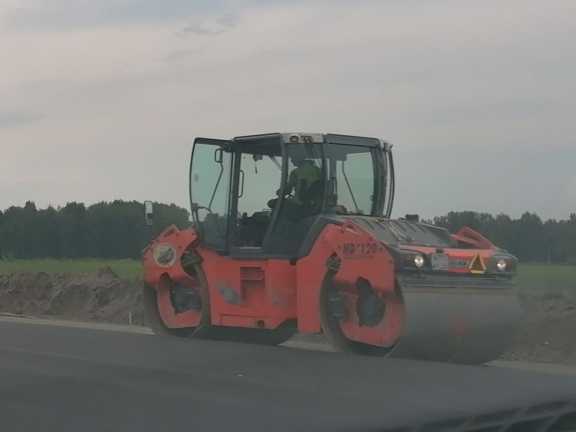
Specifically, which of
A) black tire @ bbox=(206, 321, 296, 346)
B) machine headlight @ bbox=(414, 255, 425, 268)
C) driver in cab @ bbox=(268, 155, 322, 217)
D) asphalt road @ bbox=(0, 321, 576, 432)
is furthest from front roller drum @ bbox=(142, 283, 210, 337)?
machine headlight @ bbox=(414, 255, 425, 268)

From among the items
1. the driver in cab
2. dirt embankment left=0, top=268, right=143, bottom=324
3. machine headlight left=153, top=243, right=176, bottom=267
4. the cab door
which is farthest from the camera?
dirt embankment left=0, top=268, right=143, bottom=324

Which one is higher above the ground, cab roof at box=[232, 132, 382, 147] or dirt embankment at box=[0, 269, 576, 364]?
cab roof at box=[232, 132, 382, 147]

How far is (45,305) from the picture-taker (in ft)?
81.7

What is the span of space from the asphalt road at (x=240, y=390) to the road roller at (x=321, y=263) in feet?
4.07

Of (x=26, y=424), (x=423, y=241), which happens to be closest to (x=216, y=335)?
(x=423, y=241)

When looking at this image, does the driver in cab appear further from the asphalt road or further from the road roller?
the asphalt road

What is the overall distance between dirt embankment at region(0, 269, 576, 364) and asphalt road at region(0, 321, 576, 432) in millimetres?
6436

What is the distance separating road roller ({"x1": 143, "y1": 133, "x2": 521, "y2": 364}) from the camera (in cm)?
927

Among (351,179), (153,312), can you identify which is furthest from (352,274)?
(153,312)

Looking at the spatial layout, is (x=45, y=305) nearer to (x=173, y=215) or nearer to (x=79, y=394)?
(x=173, y=215)

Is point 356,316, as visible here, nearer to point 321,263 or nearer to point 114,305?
point 321,263

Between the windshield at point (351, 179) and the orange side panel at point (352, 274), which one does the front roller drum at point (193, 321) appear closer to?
the orange side panel at point (352, 274)

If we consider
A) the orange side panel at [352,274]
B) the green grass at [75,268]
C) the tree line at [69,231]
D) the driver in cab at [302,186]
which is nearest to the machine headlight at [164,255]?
the driver in cab at [302,186]

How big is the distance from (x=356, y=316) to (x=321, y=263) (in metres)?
0.68
